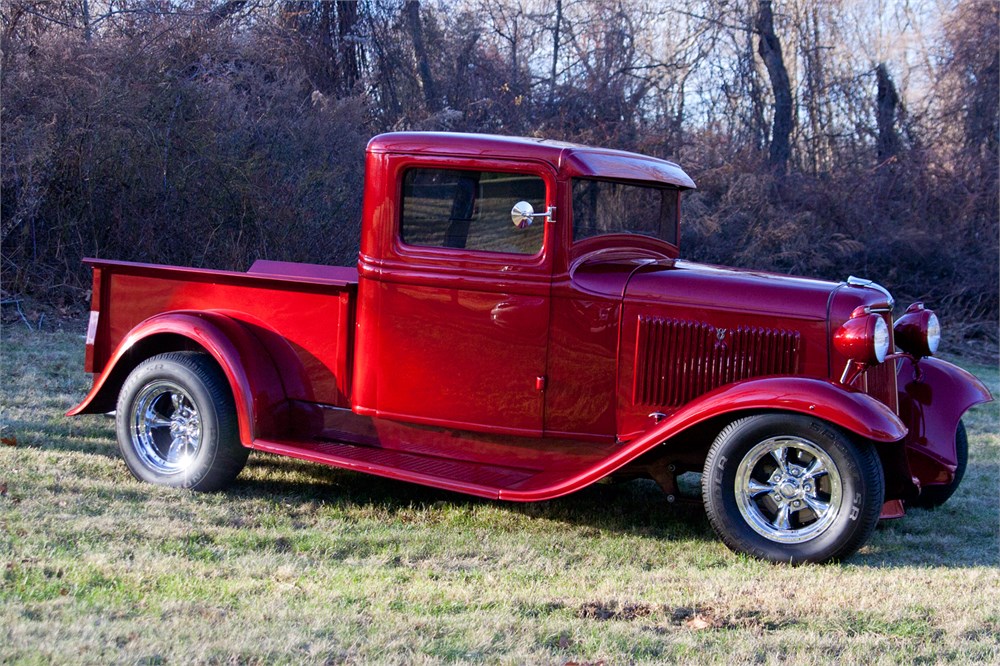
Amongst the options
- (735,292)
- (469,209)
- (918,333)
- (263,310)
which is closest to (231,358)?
(263,310)

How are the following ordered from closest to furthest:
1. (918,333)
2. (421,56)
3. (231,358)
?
(231,358)
(918,333)
(421,56)

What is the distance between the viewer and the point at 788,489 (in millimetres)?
4352

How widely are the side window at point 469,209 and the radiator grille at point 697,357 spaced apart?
2.33ft

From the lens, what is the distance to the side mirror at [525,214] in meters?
4.73

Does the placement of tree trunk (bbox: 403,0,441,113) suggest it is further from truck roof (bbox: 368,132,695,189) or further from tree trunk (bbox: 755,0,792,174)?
truck roof (bbox: 368,132,695,189)

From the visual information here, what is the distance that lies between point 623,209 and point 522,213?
2.13ft

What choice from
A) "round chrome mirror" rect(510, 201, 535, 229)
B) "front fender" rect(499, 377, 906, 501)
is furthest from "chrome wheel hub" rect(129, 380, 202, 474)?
"round chrome mirror" rect(510, 201, 535, 229)

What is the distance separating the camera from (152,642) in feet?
10.2

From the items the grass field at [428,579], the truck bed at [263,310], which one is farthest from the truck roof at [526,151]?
the grass field at [428,579]

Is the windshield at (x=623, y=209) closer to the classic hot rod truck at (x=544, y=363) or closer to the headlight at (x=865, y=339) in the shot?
the classic hot rod truck at (x=544, y=363)

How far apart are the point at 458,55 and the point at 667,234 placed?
442 inches

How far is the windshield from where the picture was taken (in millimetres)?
4883

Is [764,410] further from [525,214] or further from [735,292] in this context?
[525,214]

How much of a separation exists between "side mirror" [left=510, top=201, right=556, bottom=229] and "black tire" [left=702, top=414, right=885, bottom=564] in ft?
4.21
